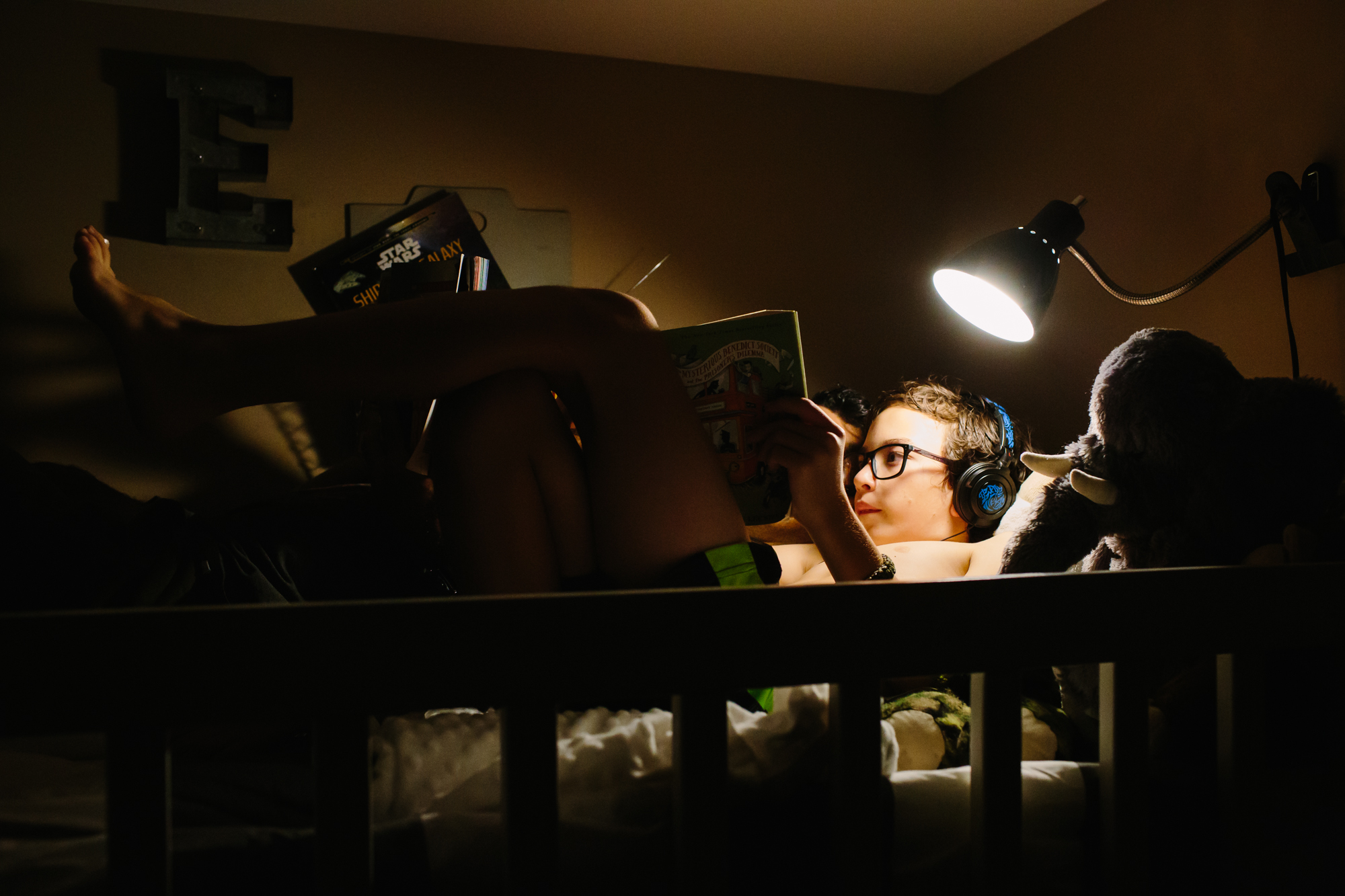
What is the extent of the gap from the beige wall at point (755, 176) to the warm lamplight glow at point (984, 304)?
0.45 m

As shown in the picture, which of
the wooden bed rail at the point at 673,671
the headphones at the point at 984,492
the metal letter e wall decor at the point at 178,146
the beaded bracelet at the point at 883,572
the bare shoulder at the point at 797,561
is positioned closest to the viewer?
the wooden bed rail at the point at 673,671

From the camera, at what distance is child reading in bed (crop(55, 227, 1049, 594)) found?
84 cm

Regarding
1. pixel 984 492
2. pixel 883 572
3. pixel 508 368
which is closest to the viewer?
pixel 508 368

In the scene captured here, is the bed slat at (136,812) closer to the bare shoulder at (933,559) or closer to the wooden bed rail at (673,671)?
the wooden bed rail at (673,671)

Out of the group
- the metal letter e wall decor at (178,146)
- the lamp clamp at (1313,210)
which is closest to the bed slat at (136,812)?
the lamp clamp at (1313,210)

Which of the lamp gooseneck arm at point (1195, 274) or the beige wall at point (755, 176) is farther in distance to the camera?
the beige wall at point (755, 176)

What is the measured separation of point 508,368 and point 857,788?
0.57 m

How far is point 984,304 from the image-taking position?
1305mm

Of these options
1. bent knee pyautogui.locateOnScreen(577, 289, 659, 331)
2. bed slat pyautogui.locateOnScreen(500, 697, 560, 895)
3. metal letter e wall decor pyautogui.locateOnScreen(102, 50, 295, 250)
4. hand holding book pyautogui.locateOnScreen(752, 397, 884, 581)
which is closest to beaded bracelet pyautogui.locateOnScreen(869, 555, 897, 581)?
hand holding book pyautogui.locateOnScreen(752, 397, 884, 581)

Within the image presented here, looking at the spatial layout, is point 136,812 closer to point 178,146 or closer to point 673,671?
point 673,671

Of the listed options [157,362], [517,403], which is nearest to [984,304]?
[517,403]

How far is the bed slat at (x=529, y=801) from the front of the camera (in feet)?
1.54

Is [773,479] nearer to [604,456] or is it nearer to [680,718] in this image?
[604,456]

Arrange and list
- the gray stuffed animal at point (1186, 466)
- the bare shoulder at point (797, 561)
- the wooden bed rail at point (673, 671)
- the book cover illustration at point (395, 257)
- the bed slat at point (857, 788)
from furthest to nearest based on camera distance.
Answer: the book cover illustration at point (395, 257)
the bare shoulder at point (797, 561)
the gray stuffed animal at point (1186, 466)
the bed slat at point (857, 788)
the wooden bed rail at point (673, 671)
